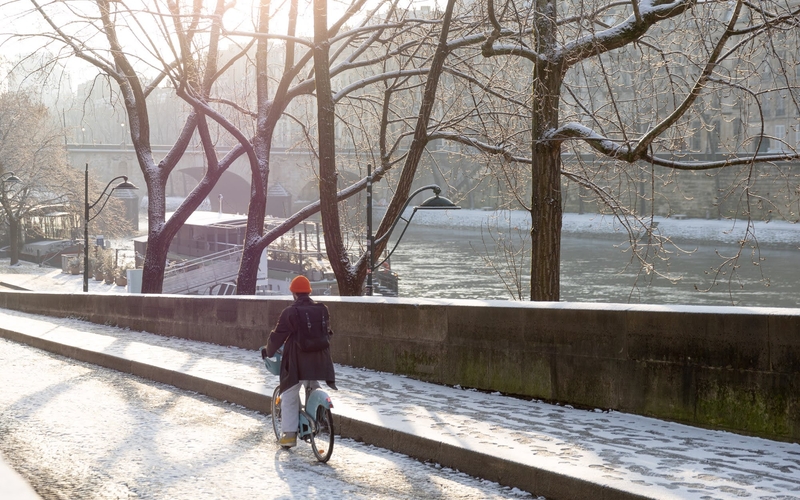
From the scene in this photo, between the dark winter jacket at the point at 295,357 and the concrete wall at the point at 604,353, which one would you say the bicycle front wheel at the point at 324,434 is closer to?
the dark winter jacket at the point at 295,357

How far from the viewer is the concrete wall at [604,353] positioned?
699cm

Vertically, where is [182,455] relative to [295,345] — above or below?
below

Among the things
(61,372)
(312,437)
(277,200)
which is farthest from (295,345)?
(277,200)

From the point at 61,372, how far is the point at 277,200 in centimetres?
7078

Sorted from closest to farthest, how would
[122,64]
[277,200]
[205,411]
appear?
[205,411], [122,64], [277,200]

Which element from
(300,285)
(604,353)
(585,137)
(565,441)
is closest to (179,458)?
(300,285)

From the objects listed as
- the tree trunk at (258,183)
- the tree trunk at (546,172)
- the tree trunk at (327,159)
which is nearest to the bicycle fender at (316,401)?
the tree trunk at (546,172)

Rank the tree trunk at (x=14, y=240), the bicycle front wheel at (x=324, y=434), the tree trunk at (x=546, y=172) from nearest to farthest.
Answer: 1. the bicycle front wheel at (x=324, y=434)
2. the tree trunk at (x=546, y=172)
3. the tree trunk at (x=14, y=240)

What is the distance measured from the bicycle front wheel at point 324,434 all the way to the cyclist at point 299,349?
241 mm

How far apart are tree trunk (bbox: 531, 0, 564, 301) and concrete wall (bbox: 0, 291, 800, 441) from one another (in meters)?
1.71

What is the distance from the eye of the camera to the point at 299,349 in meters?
7.11

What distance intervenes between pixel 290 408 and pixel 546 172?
16.1ft

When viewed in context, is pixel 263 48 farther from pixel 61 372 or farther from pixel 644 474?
pixel 644 474

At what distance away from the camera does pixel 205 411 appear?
29.7 feet
